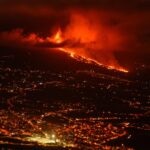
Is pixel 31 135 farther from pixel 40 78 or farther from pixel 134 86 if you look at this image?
pixel 134 86

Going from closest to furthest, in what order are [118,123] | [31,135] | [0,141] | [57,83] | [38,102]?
1. [0,141]
2. [31,135]
3. [118,123]
4. [38,102]
5. [57,83]

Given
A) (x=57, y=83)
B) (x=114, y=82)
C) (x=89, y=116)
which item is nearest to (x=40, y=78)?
(x=57, y=83)

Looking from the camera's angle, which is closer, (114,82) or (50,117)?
(50,117)

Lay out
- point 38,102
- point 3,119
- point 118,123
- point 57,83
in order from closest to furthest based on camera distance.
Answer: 1. point 3,119
2. point 118,123
3. point 38,102
4. point 57,83

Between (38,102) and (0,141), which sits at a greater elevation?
(38,102)

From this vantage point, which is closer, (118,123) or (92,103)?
(118,123)

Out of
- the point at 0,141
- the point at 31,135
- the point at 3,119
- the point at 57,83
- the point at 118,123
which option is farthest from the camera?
the point at 57,83

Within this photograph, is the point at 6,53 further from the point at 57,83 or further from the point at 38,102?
the point at 38,102

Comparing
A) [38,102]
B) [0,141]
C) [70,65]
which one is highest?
[70,65]

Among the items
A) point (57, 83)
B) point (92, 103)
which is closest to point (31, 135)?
point (92, 103)
